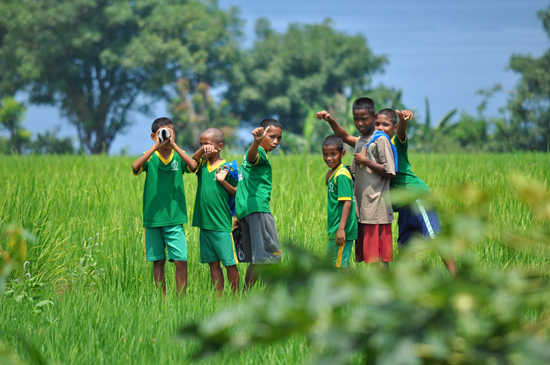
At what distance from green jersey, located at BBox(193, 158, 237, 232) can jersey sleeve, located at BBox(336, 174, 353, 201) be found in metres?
0.93

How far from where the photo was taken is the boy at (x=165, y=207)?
3959mm

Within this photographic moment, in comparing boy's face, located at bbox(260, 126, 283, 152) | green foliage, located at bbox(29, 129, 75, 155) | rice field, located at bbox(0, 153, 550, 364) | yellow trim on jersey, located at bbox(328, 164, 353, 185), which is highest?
green foliage, located at bbox(29, 129, 75, 155)

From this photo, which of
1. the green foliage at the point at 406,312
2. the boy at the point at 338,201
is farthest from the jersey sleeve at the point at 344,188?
the green foliage at the point at 406,312

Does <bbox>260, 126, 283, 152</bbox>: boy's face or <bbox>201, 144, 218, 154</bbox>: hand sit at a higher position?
<bbox>260, 126, 283, 152</bbox>: boy's face

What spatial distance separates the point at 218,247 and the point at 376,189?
4.48 feet

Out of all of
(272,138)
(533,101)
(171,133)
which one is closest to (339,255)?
(272,138)

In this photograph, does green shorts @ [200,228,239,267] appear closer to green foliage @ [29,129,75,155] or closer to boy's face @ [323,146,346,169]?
boy's face @ [323,146,346,169]

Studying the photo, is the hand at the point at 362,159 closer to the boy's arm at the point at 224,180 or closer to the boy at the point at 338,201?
the boy at the point at 338,201

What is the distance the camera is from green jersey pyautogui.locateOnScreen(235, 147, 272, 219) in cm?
390

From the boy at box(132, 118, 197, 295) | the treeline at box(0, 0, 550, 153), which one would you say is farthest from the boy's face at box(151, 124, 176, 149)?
the treeline at box(0, 0, 550, 153)

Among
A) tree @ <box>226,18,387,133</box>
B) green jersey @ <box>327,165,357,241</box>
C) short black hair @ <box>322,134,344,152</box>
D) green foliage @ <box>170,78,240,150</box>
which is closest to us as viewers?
green jersey @ <box>327,165,357,241</box>

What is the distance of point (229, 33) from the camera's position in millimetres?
32750

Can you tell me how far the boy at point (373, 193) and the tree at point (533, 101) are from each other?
24.8m

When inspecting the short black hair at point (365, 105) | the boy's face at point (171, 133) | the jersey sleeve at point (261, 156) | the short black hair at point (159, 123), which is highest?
the short black hair at point (365, 105)
